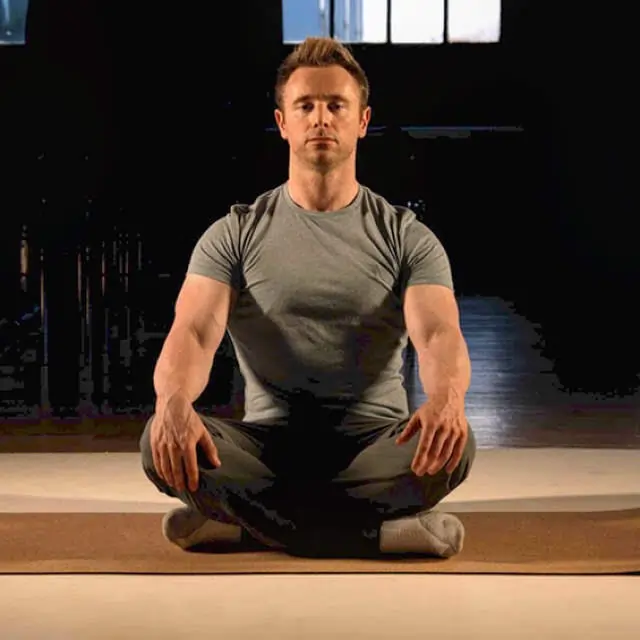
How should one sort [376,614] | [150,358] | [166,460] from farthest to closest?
[150,358] → [166,460] → [376,614]

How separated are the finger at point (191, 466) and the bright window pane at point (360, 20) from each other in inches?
383

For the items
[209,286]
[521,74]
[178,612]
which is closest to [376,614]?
[178,612]

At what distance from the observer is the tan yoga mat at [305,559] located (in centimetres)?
262

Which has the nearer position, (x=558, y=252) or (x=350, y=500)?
(x=350, y=500)

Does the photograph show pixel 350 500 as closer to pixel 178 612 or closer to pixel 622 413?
pixel 178 612

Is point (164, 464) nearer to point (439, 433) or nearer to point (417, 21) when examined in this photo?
point (439, 433)

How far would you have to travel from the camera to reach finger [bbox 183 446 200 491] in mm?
2510

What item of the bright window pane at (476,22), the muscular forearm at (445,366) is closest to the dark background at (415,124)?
the bright window pane at (476,22)

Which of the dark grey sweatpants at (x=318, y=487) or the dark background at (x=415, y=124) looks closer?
the dark grey sweatpants at (x=318, y=487)

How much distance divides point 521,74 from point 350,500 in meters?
9.99

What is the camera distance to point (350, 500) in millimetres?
2707

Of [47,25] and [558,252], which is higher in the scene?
[47,25]

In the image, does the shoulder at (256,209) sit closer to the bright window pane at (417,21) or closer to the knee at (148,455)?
the knee at (148,455)

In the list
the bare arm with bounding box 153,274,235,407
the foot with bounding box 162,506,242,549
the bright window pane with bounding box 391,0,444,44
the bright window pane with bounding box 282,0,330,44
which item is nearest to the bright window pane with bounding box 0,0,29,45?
the bright window pane with bounding box 282,0,330,44
